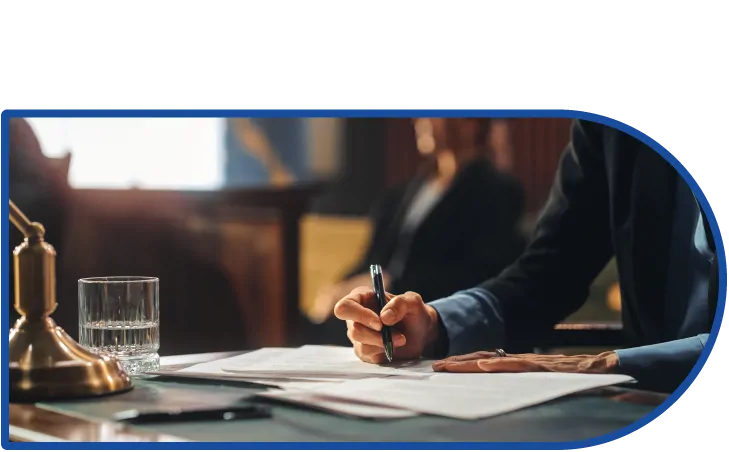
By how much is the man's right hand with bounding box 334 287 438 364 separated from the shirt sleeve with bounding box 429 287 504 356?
0.01 m

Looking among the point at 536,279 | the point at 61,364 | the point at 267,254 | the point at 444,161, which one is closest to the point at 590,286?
the point at 536,279

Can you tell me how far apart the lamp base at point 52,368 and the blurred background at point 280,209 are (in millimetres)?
73

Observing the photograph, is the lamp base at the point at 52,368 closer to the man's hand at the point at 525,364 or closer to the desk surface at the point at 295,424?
the desk surface at the point at 295,424

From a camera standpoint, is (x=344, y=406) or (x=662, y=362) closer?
(x=344, y=406)

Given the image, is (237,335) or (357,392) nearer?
(357,392)

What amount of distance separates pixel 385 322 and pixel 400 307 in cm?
3

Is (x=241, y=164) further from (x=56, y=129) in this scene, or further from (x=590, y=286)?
(x=590, y=286)

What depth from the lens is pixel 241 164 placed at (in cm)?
119

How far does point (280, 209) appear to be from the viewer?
1.19 m

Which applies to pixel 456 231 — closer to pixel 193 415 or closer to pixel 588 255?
pixel 588 255

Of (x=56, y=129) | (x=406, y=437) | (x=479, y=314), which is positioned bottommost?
(x=406, y=437)

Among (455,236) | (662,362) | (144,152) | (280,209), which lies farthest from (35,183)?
(662,362)

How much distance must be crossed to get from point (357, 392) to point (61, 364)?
1.07 ft

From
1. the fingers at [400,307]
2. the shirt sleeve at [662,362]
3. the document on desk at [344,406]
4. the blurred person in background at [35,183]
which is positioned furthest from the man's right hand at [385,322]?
the blurred person in background at [35,183]
